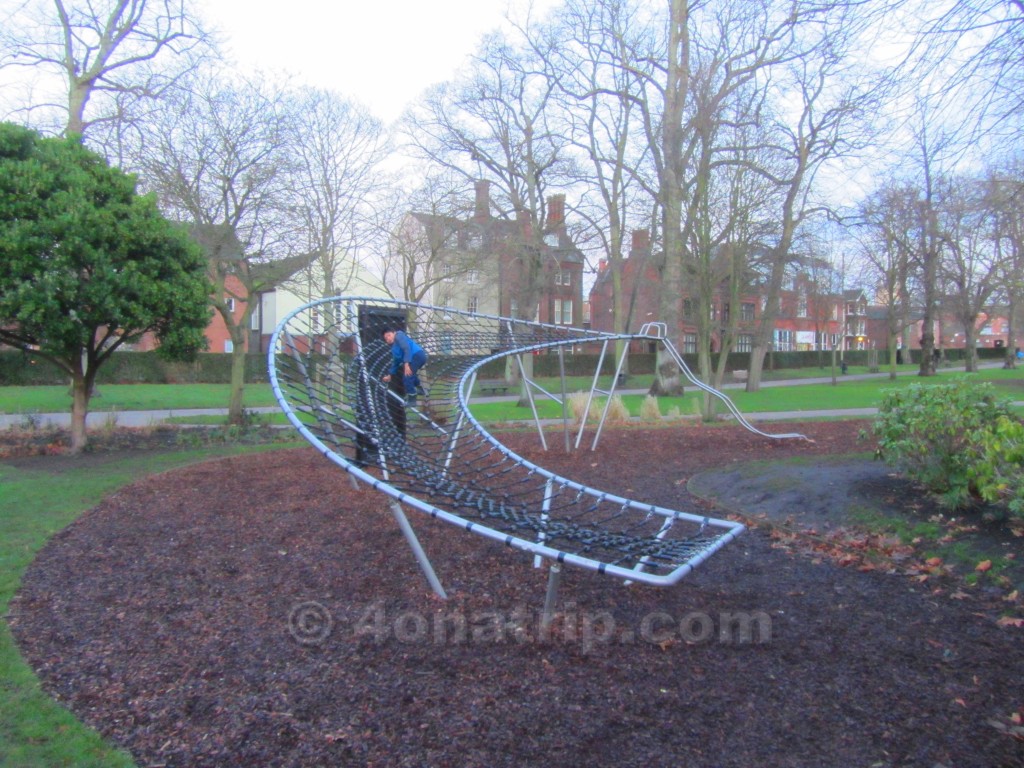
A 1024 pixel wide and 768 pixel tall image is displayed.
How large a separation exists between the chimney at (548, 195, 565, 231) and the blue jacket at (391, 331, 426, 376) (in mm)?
20697

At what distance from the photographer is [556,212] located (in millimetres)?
28000

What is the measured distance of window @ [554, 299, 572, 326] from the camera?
48031 millimetres

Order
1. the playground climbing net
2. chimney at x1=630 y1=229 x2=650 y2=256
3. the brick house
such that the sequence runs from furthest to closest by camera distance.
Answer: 1. chimney at x1=630 y1=229 x2=650 y2=256
2. the brick house
3. the playground climbing net

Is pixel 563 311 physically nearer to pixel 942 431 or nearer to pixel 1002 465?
pixel 942 431

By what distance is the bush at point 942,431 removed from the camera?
571 cm

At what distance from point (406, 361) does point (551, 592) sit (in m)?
4.04

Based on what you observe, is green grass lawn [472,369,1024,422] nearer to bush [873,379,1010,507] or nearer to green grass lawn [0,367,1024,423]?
green grass lawn [0,367,1024,423]

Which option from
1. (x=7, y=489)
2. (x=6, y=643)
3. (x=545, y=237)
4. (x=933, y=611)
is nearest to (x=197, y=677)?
(x=6, y=643)

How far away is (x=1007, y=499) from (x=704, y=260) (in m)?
11.8

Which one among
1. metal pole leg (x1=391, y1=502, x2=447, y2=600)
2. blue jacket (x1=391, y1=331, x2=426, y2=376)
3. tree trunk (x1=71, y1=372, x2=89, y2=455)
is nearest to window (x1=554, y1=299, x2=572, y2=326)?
tree trunk (x1=71, y1=372, x2=89, y2=455)

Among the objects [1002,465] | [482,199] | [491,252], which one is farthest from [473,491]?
[482,199]

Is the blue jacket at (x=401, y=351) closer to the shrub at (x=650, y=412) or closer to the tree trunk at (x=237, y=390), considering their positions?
the tree trunk at (x=237, y=390)

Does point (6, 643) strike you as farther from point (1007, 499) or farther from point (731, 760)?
point (1007, 499)

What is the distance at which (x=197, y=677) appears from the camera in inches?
138
